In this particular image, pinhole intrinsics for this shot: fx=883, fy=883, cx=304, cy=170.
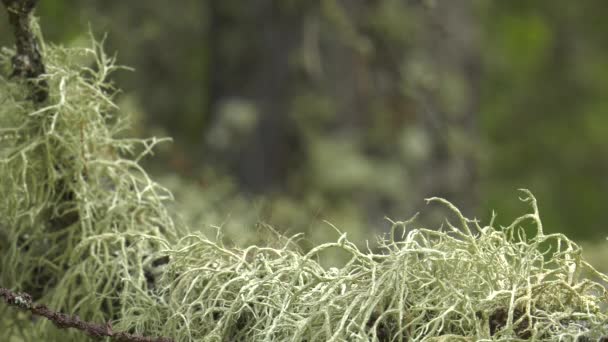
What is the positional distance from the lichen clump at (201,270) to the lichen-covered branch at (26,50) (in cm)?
2

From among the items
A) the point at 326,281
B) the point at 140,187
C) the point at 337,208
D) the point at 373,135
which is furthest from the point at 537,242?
the point at 373,135

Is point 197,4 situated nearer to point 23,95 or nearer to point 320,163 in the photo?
point 320,163

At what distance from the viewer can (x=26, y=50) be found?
121cm

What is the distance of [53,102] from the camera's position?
1253 millimetres

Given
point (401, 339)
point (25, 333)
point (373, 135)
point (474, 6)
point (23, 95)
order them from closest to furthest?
point (401, 339) < point (23, 95) < point (25, 333) < point (373, 135) < point (474, 6)

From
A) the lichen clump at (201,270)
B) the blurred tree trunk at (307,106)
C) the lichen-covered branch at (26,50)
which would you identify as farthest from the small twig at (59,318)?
the blurred tree trunk at (307,106)

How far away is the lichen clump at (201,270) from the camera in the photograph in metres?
0.96

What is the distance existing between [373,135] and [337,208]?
0.36 metres

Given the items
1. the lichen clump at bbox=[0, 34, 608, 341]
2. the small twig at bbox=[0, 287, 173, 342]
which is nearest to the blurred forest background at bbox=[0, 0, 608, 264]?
the lichen clump at bbox=[0, 34, 608, 341]

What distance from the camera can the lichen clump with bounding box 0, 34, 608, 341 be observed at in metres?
0.96

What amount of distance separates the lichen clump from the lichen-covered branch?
16mm

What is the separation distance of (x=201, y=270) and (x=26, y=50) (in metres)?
0.40

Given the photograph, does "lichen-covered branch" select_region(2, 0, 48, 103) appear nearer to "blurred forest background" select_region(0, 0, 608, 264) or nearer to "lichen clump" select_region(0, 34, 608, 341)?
"lichen clump" select_region(0, 34, 608, 341)

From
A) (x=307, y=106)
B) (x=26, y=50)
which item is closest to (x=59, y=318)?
(x=26, y=50)
